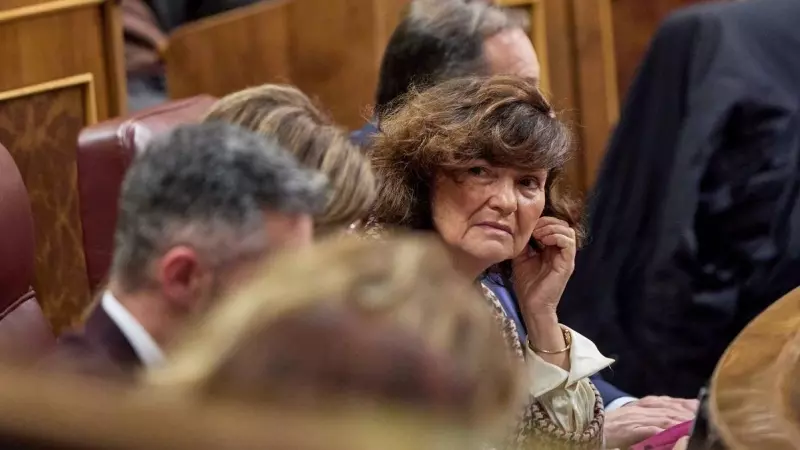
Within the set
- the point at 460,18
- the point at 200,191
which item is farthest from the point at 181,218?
the point at 460,18

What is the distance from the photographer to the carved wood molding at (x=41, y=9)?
2172 mm

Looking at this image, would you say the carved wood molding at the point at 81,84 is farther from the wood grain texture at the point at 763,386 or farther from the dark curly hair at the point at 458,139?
the wood grain texture at the point at 763,386

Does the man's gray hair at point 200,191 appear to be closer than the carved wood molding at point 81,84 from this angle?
Yes

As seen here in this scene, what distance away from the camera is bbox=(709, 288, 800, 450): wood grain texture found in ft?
2.40

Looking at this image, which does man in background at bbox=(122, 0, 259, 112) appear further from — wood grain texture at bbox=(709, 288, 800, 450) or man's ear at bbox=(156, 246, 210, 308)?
wood grain texture at bbox=(709, 288, 800, 450)

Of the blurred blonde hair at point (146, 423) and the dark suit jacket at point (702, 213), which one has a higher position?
the blurred blonde hair at point (146, 423)

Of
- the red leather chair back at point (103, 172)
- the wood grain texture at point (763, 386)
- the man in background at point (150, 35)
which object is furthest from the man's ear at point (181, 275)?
the man in background at point (150, 35)

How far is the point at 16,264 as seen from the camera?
1.54 meters

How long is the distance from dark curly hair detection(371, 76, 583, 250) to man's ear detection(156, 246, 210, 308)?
1.73ft

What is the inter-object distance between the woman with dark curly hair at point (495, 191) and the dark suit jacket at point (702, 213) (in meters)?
0.61

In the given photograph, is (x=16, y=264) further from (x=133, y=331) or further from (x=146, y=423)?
(x=146, y=423)

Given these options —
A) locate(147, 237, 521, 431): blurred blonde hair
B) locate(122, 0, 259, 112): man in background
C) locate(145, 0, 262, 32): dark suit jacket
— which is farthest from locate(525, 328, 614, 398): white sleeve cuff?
locate(145, 0, 262, 32): dark suit jacket

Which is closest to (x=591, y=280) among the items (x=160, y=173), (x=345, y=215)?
(x=345, y=215)

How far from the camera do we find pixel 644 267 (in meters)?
2.04
